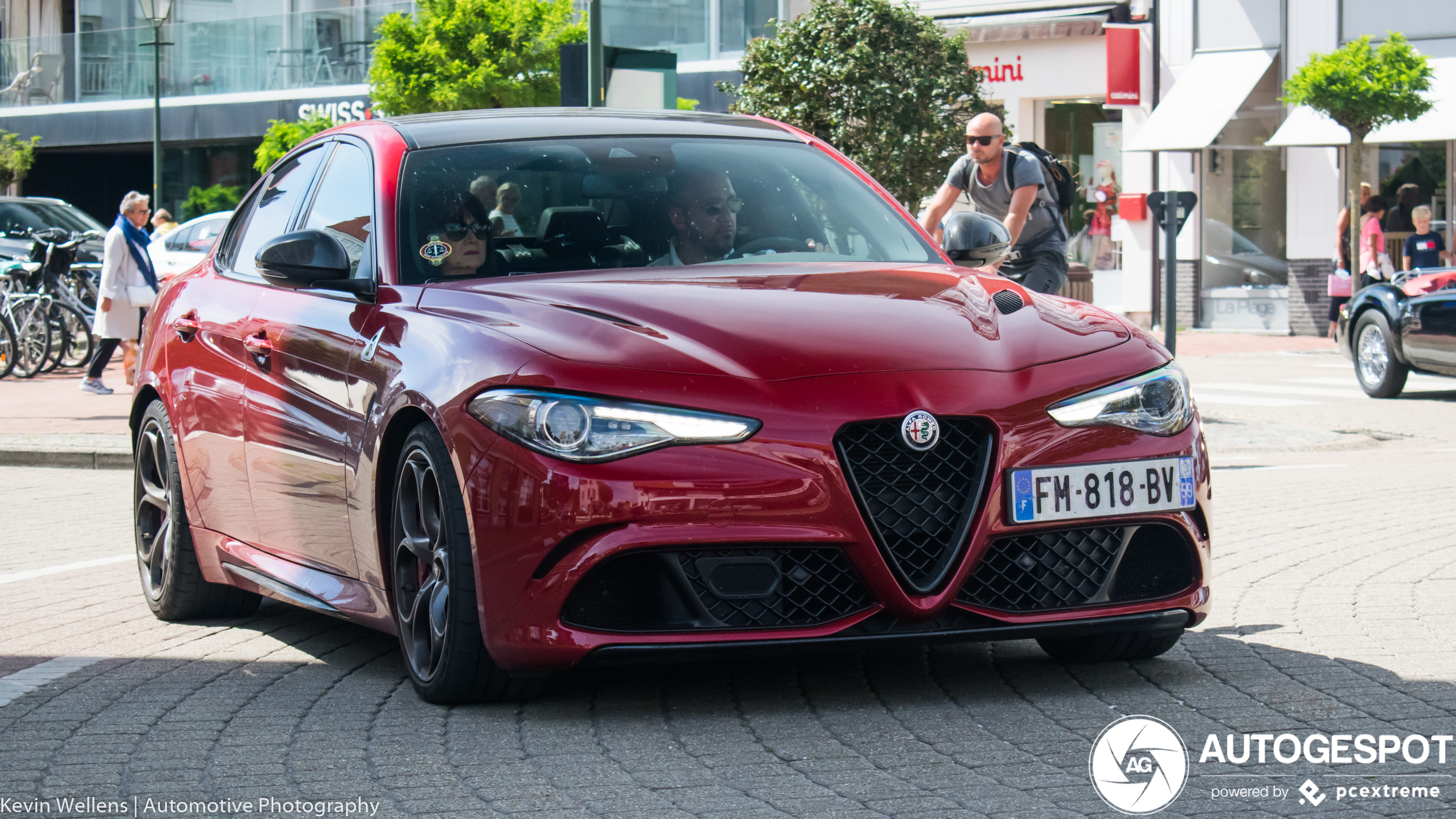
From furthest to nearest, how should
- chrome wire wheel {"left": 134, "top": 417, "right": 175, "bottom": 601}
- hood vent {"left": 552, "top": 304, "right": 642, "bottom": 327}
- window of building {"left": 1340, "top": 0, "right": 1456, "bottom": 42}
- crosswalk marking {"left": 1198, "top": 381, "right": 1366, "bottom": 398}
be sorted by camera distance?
window of building {"left": 1340, "top": 0, "right": 1456, "bottom": 42}
crosswalk marking {"left": 1198, "top": 381, "right": 1366, "bottom": 398}
chrome wire wheel {"left": 134, "top": 417, "right": 175, "bottom": 601}
hood vent {"left": 552, "top": 304, "right": 642, "bottom": 327}

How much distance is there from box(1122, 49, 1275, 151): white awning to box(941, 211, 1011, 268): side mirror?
22320 mm

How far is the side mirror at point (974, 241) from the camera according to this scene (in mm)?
5758

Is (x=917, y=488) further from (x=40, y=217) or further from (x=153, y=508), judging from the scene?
(x=40, y=217)

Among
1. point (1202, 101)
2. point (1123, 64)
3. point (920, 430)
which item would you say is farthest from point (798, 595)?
point (1123, 64)

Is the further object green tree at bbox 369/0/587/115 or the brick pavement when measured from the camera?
green tree at bbox 369/0/587/115

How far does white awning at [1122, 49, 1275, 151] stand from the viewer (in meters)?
27.4

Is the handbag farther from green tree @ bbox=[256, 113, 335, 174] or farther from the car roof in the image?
green tree @ bbox=[256, 113, 335, 174]

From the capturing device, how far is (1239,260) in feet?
93.1

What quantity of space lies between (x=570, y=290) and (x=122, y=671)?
73.7 inches

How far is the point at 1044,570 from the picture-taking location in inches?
181

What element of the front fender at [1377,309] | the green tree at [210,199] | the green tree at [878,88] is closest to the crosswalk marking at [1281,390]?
the front fender at [1377,309]

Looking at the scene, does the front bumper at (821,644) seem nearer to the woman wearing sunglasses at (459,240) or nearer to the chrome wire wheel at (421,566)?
the chrome wire wheel at (421,566)

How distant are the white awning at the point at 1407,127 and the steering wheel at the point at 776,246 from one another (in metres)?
21.2

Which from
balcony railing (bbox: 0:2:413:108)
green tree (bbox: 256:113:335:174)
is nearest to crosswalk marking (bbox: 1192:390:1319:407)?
green tree (bbox: 256:113:335:174)
